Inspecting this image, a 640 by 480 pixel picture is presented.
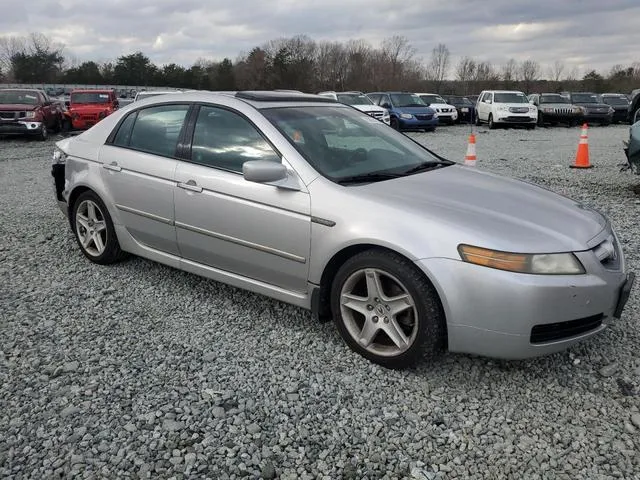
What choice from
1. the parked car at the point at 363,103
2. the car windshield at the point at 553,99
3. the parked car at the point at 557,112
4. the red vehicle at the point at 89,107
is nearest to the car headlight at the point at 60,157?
the red vehicle at the point at 89,107

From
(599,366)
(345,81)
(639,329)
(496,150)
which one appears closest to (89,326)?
(599,366)

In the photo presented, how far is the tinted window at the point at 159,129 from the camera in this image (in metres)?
4.10

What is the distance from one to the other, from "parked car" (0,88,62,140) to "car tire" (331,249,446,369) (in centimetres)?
1619

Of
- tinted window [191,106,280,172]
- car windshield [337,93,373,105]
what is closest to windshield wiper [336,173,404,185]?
tinted window [191,106,280,172]

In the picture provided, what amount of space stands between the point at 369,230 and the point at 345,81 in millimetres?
67679

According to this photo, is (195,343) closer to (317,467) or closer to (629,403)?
(317,467)

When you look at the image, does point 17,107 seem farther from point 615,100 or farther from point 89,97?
point 615,100

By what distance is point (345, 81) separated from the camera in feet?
222

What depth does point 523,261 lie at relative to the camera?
2738mm

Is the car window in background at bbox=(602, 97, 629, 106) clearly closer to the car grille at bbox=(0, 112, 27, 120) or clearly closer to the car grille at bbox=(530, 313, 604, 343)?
the car grille at bbox=(0, 112, 27, 120)

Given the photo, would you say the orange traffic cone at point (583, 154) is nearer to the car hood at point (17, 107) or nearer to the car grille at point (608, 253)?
the car grille at point (608, 253)

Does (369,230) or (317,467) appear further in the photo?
(369,230)

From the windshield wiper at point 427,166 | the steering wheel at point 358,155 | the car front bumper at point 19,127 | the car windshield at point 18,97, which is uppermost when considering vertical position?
the car windshield at point 18,97

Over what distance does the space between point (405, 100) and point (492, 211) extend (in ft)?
64.5
